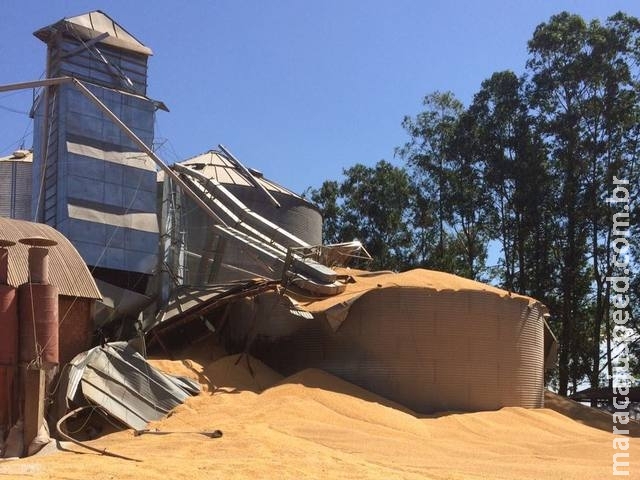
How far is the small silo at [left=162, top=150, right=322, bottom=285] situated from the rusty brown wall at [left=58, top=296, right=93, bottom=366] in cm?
744

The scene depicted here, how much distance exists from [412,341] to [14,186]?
21.5 m

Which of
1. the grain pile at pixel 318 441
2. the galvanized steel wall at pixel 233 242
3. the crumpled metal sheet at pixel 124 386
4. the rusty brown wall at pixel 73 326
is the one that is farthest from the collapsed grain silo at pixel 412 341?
the rusty brown wall at pixel 73 326

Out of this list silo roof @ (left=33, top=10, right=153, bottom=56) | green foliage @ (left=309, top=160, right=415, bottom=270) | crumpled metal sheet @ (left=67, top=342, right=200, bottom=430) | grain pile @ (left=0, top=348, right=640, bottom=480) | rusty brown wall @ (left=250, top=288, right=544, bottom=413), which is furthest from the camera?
green foliage @ (left=309, top=160, right=415, bottom=270)

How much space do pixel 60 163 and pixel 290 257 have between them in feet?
28.5

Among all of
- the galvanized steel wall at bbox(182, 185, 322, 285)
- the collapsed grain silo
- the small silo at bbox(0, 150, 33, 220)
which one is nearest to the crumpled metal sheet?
the collapsed grain silo

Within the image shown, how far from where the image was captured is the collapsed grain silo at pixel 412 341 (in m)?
23.5

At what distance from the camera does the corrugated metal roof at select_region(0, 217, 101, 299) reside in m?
19.0

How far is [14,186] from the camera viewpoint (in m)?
37.2

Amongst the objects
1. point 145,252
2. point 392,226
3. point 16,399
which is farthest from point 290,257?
point 392,226

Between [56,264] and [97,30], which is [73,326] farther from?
[97,30]

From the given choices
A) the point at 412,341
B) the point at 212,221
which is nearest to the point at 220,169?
the point at 212,221

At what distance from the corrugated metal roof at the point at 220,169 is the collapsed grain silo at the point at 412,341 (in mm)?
11588

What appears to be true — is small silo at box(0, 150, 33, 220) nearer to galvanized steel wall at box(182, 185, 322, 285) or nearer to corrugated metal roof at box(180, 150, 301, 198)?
corrugated metal roof at box(180, 150, 301, 198)

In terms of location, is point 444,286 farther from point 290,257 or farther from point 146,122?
point 146,122
